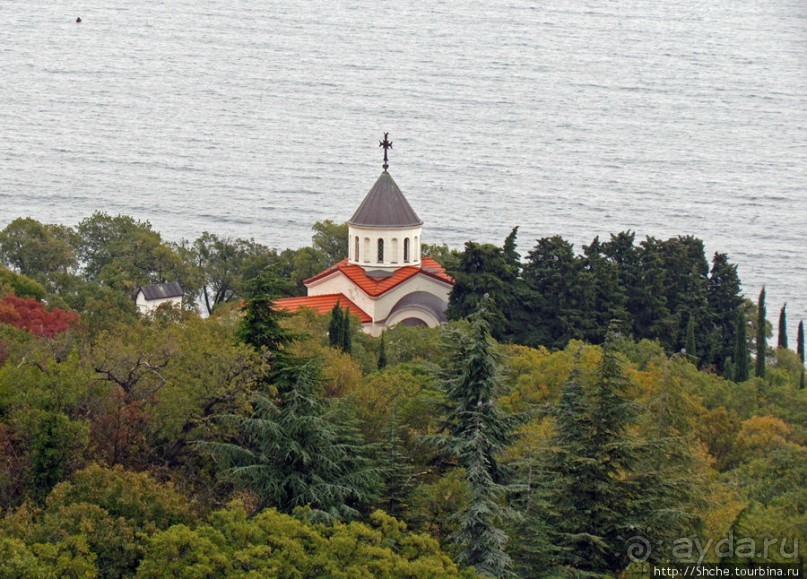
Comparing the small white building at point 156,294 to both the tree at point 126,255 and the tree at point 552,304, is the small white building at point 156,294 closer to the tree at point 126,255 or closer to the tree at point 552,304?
the tree at point 126,255

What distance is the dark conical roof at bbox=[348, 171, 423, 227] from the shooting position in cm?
6575

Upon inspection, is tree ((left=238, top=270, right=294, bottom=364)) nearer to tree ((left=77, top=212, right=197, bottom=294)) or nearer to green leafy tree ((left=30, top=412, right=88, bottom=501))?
green leafy tree ((left=30, top=412, right=88, bottom=501))

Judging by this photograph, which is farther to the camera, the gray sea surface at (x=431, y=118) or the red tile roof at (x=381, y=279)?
the gray sea surface at (x=431, y=118)

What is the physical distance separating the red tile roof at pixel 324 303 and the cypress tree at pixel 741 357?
1448cm

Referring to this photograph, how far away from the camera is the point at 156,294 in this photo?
232ft

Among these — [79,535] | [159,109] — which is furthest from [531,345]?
[159,109]

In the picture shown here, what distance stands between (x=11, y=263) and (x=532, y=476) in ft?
136

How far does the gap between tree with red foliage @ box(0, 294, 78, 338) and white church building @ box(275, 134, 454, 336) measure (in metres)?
12.1

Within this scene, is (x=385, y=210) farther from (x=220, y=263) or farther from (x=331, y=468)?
(x=331, y=468)

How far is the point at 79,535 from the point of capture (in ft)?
103

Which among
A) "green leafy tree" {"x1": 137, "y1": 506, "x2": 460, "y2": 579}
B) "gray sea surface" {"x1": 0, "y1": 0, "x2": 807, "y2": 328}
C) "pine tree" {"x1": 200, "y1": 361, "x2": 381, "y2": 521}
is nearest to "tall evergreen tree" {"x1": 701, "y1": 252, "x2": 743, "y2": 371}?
"gray sea surface" {"x1": 0, "y1": 0, "x2": 807, "y2": 328}

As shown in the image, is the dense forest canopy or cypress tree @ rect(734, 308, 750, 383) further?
cypress tree @ rect(734, 308, 750, 383)

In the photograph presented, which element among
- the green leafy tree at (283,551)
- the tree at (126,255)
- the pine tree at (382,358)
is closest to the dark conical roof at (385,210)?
the pine tree at (382,358)

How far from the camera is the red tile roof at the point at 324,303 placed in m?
63.7
